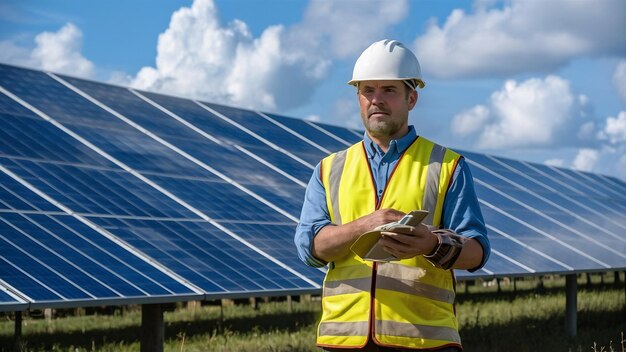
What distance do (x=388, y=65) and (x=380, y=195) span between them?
63cm

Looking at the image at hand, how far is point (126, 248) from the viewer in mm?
11531

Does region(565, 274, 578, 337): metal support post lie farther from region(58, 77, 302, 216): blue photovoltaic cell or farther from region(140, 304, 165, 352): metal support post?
region(140, 304, 165, 352): metal support post

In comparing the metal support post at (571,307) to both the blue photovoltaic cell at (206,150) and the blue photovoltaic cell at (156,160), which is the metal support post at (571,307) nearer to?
the blue photovoltaic cell at (206,150)

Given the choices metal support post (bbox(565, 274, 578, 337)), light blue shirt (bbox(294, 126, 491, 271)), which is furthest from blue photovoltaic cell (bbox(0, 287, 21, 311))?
metal support post (bbox(565, 274, 578, 337))

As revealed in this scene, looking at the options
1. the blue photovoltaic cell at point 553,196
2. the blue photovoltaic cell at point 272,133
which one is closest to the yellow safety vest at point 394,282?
the blue photovoltaic cell at point 272,133

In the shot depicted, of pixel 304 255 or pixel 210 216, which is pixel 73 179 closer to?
pixel 210 216

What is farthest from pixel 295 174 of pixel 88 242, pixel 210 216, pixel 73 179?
pixel 88 242

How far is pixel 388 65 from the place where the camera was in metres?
4.72

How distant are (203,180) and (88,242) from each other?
13.3ft

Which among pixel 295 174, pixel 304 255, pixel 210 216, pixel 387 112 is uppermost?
pixel 295 174

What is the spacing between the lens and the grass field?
16.6m

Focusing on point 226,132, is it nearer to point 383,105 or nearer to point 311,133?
point 311,133

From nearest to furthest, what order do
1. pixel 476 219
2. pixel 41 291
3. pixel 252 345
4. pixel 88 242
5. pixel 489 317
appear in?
1. pixel 476 219
2. pixel 41 291
3. pixel 88 242
4. pixel 252 345
5. pixel 489 317

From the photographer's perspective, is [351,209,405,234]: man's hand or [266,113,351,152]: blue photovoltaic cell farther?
[266,113,351,152]: blue photovoltaic cell
